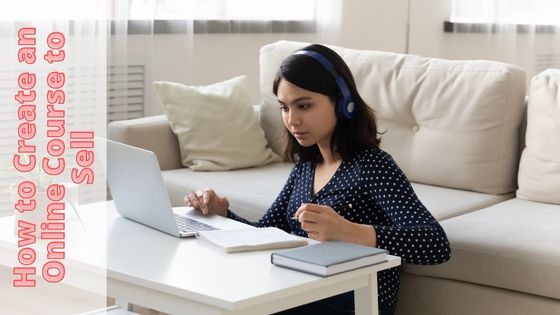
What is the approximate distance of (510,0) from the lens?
625 cm

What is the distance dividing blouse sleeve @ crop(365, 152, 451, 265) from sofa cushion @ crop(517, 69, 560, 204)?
0.91 meters

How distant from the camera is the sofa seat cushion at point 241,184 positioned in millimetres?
2928

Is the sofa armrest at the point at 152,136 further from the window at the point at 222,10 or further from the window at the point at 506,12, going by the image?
the window at the point at 506,12

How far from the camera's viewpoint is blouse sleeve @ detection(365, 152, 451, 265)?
1.98 meters

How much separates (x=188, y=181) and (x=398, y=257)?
1.48 m

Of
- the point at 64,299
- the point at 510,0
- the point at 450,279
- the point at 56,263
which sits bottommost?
the point at 64,299

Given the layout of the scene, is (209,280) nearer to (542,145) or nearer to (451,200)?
(451,200)

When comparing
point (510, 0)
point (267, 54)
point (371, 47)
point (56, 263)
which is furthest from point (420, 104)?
point (510, 0)

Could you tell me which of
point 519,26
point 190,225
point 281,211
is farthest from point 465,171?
point 519,26

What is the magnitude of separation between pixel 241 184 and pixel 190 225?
3.43 feet

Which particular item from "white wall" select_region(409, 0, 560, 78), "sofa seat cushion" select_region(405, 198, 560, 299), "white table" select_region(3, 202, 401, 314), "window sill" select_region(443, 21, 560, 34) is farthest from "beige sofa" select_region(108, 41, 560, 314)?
"window sill" select_region(443, 21, 560, 34)

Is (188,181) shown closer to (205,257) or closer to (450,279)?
(450,279)

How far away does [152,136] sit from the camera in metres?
3.38

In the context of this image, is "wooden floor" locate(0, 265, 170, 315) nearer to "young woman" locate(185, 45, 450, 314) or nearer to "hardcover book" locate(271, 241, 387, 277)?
"young woman" locate(185, 45, 450, 314)
